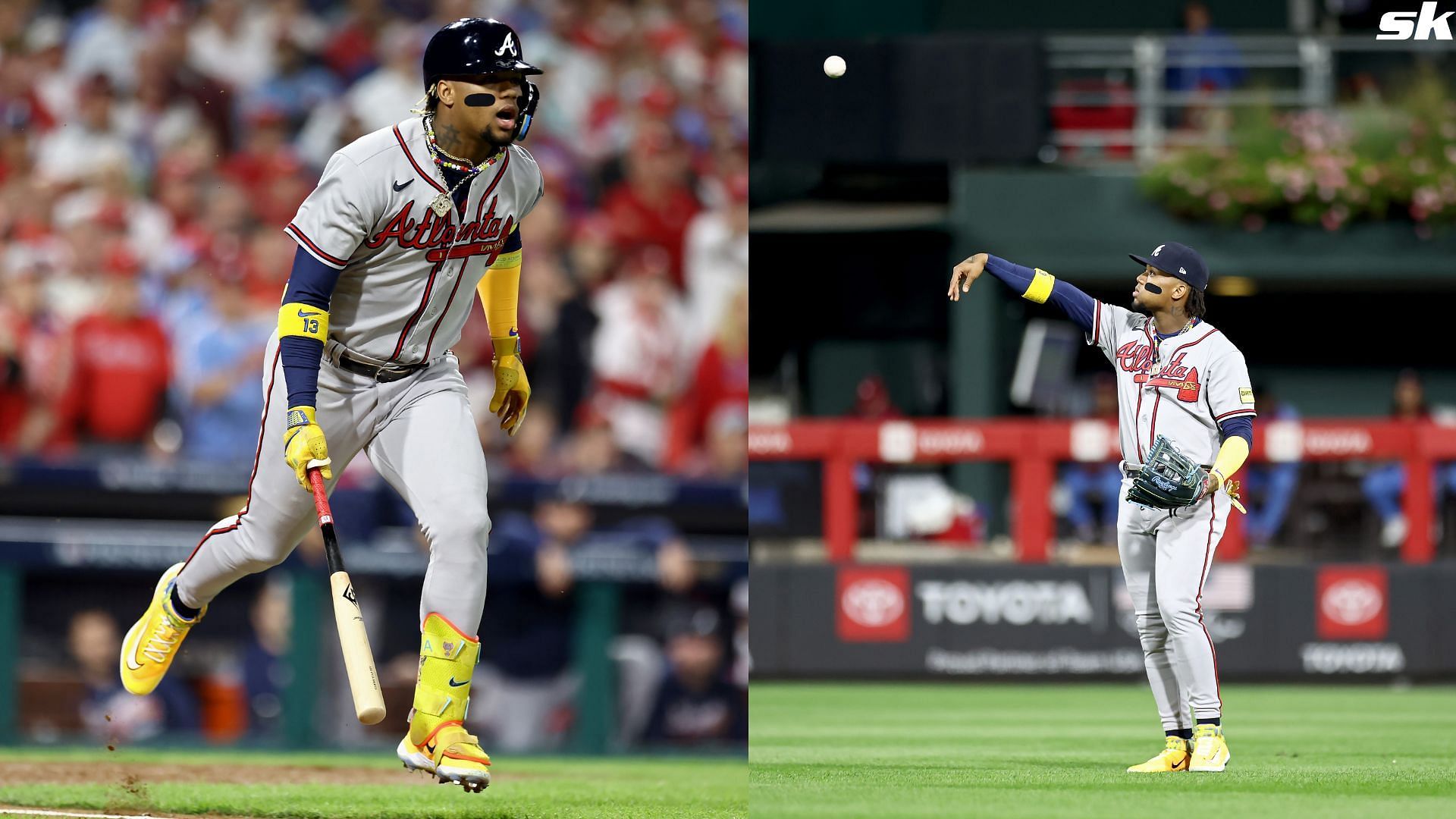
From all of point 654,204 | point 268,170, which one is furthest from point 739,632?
point 268,170

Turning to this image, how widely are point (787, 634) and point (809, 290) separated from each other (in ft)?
15.8

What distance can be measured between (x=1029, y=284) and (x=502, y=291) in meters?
1.62

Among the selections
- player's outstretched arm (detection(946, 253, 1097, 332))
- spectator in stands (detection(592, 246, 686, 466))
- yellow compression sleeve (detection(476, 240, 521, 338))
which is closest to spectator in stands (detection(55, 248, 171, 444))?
spectator in stands (detection(592, 246, 686, 466))

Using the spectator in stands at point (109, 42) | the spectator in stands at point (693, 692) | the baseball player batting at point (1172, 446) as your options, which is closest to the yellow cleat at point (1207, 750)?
the baseball player batting at point (1172, 446)

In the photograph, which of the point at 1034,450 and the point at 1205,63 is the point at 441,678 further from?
the point at 1205,63

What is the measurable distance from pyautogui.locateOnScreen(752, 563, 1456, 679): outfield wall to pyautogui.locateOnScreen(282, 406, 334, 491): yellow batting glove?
249 inches

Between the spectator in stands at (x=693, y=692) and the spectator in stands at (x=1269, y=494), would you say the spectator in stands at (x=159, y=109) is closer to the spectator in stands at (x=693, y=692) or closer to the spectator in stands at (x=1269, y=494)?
the spectator in stands at (x=693, y=692)

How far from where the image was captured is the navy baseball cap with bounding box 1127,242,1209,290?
530 cm

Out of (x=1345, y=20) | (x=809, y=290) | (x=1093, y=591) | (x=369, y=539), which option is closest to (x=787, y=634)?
(x=1093, y=591)

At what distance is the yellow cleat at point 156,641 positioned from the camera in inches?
218

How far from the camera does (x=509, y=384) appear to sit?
5.46m

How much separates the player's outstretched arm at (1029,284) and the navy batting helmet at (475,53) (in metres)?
1.36

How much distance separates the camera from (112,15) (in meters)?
13.3

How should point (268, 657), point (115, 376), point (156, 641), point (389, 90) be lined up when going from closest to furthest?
point (156, 641) → point (268, 657) → point (115, 376) → point (389, 90)
